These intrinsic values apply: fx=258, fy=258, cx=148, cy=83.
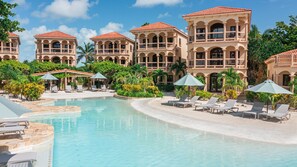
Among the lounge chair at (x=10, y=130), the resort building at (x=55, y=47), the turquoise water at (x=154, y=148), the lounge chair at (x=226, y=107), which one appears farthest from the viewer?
the resort building at (x=55, y=47)

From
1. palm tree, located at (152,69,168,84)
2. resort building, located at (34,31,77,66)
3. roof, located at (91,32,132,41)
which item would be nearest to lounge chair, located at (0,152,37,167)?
palm tree, located at (152,69,168,84)

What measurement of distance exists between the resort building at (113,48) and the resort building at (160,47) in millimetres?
6592

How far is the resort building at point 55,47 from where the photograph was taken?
51.0 m

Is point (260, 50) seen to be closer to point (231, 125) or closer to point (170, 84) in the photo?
point (170, 84)

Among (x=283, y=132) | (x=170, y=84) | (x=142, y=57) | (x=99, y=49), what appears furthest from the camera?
(x=99, y=49)

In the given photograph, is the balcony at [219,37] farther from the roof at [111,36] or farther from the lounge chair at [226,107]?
→ the roof at [111,36]

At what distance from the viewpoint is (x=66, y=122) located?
15.1 meters

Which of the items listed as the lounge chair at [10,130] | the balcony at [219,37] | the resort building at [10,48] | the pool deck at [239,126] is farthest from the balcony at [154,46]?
the lounge chair at [10,130]

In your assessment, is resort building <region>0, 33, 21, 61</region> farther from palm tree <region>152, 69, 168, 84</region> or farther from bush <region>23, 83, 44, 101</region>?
bush <region>23, 83, 44, 101</region>

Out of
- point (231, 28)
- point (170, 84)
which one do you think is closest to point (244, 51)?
point (231, 28)

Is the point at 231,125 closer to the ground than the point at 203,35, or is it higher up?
closer to the ground

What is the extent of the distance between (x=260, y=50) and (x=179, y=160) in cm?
3227

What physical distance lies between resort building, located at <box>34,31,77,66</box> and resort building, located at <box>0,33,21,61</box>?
3.85 meters

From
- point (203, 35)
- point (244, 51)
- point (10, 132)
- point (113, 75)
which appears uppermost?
point (203, 35)
